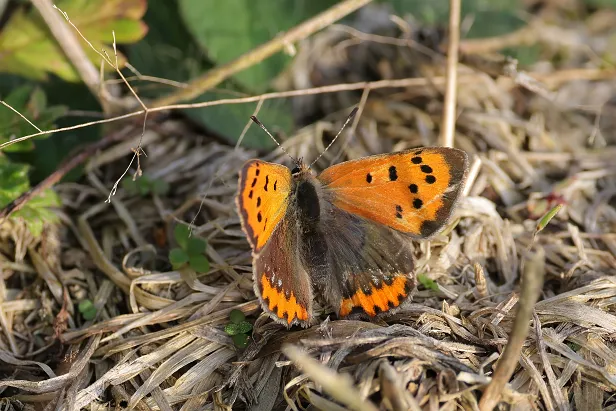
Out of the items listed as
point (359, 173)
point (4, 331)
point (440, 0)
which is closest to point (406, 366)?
point (359, 173)

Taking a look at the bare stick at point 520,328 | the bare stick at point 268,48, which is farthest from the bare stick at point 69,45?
the bare stick at point 520,328

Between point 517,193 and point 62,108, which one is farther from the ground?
point 62,108

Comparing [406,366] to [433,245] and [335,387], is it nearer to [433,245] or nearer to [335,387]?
[335,387]

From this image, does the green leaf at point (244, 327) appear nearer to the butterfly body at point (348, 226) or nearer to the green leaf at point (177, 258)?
the butterfly body at point (348, 226)

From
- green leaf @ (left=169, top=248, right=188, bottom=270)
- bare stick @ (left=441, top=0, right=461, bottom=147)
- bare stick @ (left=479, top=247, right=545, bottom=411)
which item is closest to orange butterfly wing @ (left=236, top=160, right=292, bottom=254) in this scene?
green leaf @ (left=169, top=248, right=188, bottom=270)

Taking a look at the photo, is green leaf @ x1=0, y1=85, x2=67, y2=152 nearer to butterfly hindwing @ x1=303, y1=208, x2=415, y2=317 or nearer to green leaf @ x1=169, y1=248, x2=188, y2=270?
green leaf @ x1=169, y1=248, x2=188, y2=270
